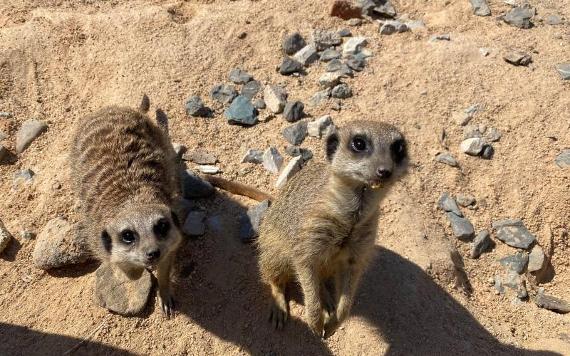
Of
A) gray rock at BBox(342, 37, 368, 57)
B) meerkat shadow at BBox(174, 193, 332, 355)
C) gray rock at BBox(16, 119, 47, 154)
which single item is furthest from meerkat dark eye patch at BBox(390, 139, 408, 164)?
gray rock at BBox(16, 119, 47, 154)

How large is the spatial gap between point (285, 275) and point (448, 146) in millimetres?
1513

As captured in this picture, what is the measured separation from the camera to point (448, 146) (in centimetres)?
358

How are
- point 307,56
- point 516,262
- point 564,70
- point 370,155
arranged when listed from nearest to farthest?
point 370,155 → point 516,262 → point 564,70 → point 307,56

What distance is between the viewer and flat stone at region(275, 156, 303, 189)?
3.35m

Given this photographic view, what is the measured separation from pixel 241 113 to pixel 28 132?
1419mm

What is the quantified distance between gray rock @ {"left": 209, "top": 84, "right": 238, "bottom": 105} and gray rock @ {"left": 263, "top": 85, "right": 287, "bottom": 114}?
23 centimetres

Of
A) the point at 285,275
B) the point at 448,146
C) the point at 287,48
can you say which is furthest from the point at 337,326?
the point at 287,48

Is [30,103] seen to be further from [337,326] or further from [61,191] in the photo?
[337,326]

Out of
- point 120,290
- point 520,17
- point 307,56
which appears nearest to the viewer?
point 120,290

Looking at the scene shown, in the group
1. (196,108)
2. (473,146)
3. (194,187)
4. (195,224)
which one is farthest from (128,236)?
(473,146)

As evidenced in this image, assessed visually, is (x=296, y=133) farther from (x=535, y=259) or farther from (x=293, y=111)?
(x=535, y=259)

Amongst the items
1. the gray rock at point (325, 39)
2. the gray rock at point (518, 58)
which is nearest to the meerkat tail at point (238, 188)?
the gray rock at point (325, 39)

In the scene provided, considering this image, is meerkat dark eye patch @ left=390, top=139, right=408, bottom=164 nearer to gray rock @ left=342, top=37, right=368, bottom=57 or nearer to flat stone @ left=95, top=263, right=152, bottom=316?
flat stone @ left=95, top=263, right=152, bottom=316

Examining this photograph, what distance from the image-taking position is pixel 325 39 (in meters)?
4.20
